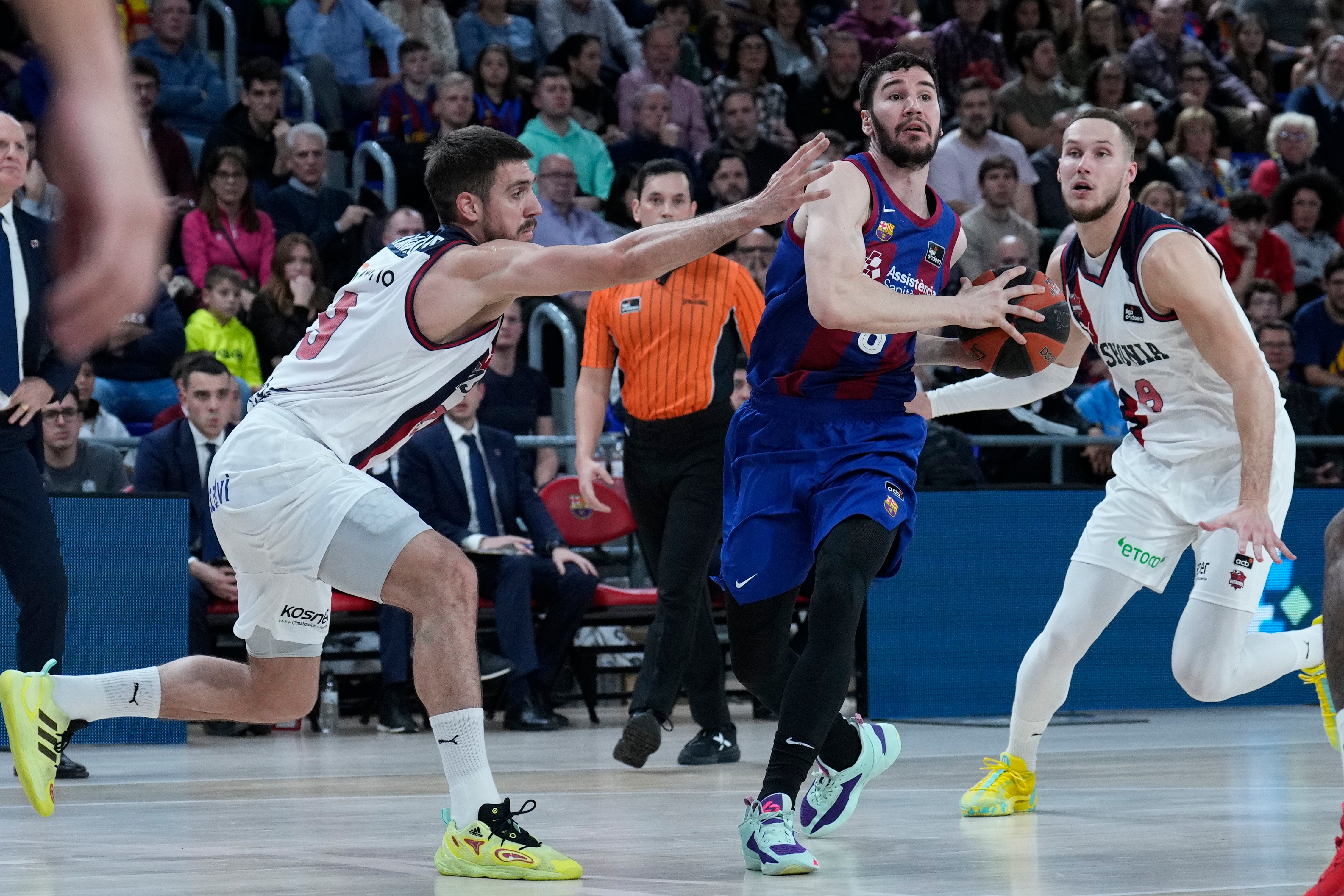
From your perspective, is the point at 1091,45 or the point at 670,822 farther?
the point at 1091,45

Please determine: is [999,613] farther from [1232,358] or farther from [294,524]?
[294,524]

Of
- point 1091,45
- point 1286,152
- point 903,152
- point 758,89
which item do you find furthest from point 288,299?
point 1286,152

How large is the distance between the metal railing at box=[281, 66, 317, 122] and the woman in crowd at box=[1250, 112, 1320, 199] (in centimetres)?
783

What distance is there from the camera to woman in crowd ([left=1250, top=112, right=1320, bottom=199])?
14273mm

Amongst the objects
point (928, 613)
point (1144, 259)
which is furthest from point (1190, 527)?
point (928, 613)

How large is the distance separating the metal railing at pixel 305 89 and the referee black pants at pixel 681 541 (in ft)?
18.3

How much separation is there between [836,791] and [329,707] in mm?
4541

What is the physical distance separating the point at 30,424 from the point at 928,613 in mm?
4676

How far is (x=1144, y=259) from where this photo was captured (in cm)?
539

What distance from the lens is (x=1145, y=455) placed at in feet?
18.6

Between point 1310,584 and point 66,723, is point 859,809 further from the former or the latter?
point 1310,584

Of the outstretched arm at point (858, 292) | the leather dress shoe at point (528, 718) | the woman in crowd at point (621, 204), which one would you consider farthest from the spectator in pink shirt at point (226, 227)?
the outstretched arm at point (858, 292)

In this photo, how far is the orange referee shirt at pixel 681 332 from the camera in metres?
7.12

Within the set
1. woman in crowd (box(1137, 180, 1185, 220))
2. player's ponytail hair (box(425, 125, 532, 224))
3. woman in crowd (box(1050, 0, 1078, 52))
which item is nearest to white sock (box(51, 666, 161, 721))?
player's ponytail hair (box(425, 125, 532, 224))
